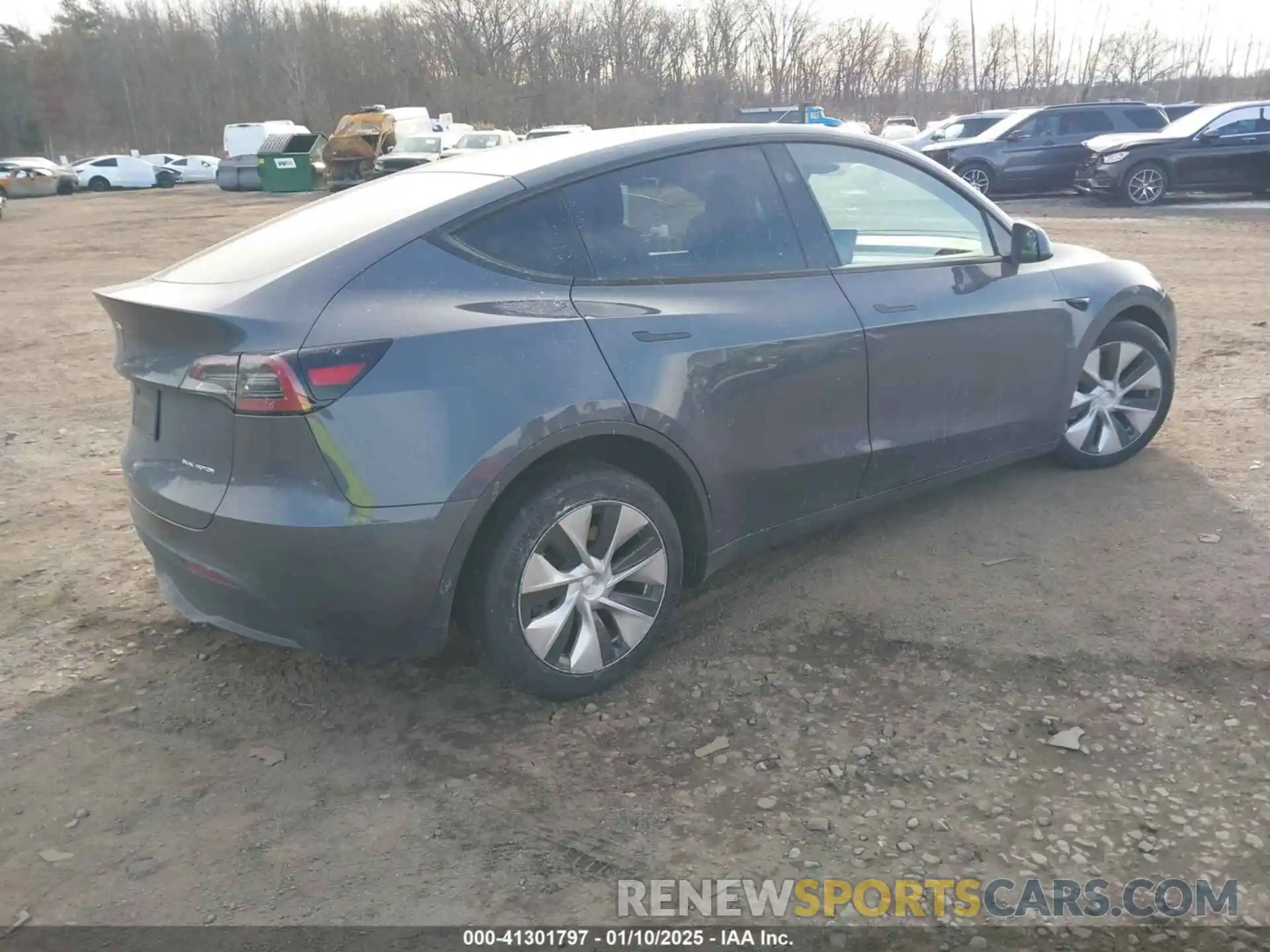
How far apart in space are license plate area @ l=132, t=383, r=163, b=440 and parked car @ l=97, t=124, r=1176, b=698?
0.01m

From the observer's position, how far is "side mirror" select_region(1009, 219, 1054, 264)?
427cm

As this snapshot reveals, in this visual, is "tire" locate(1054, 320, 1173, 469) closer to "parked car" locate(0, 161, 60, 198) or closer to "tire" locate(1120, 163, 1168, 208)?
"tire" locate(1120, 163, 1168, 208)

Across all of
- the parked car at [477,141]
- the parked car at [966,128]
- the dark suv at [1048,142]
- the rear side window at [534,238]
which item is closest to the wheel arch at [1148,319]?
the rear side window at [534,238]

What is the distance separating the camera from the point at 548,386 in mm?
2877

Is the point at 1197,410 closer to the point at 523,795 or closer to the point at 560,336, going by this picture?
the point at 560,336

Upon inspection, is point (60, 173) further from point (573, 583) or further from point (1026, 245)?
point (573, 583)

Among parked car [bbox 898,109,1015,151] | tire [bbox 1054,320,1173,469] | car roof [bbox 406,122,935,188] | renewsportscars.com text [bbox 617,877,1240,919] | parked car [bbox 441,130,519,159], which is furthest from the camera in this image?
parked car [bbox 441,130,519,159]

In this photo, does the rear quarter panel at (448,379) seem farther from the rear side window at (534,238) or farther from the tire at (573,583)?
the tire at (573,583)

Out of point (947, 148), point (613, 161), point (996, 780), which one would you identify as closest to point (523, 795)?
point (996, 780)

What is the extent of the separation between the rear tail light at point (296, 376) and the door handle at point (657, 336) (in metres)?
0.79

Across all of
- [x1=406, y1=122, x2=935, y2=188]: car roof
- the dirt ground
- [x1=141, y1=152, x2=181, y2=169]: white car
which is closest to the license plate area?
the dirt ground

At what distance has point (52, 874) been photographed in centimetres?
250

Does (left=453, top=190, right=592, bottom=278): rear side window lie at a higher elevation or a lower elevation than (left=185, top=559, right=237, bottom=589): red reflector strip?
higher

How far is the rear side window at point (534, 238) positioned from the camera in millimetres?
2969
